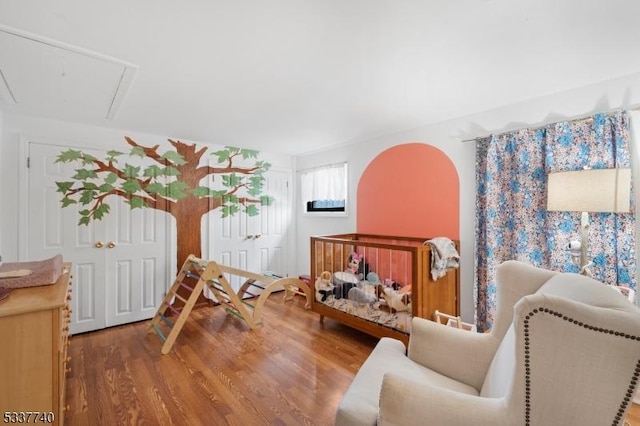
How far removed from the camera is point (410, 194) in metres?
3.15

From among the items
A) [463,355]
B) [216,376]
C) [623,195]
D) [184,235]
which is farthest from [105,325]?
[623,195]

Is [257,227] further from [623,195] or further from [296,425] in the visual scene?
[623,195]

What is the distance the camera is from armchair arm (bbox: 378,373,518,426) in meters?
0.93

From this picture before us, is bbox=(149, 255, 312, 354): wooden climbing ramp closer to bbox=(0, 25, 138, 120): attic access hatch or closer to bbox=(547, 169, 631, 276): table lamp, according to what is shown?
bbox=(0, 25, 138, 120): attic access hatch

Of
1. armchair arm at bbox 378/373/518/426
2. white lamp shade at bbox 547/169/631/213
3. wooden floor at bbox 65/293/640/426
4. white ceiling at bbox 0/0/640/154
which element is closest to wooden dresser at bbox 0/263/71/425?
wooden floor at bbox 65/293/640/426

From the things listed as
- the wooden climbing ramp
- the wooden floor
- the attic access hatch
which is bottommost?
the wooden floor

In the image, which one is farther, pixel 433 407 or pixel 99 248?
pixel 99 248

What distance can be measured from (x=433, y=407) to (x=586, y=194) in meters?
1.63

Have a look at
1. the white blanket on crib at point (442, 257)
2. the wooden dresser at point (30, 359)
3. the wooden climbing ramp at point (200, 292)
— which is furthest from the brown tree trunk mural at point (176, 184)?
the white blanket on crib at point (442, 257)

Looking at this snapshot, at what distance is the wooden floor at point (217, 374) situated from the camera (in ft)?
5.70

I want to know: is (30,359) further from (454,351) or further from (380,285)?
(380,285)

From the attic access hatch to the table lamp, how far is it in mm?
2825

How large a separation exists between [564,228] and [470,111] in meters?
1.24

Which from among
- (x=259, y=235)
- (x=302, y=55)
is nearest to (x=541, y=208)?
(x=302, y=55)
